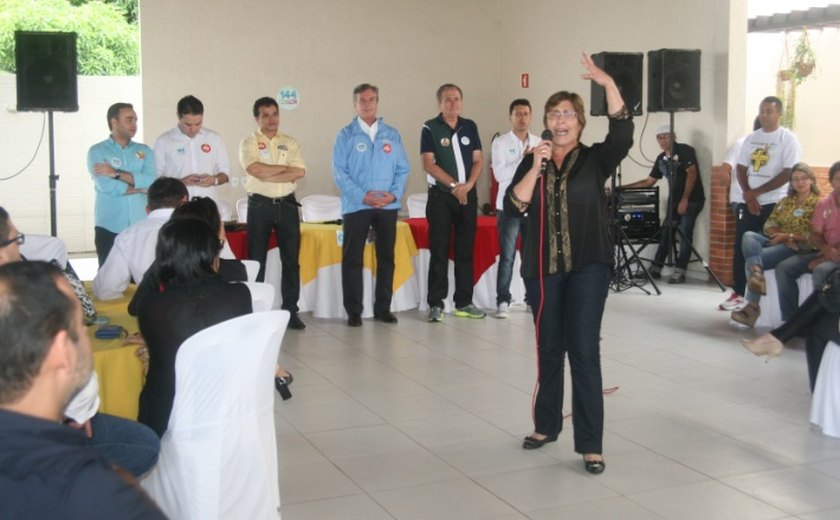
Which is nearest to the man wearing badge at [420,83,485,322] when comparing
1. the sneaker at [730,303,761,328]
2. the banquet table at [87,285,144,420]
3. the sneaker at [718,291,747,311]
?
the sneaker at [730,303,761,328]

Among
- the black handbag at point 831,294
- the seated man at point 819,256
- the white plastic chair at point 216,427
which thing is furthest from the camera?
the seated man at point 819,256

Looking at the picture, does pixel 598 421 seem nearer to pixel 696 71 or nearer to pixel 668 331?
pixel 668 331

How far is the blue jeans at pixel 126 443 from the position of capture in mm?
2727

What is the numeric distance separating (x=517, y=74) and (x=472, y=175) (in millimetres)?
5185

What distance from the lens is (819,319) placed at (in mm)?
5008

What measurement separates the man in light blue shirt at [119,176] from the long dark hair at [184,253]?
319 centimetres

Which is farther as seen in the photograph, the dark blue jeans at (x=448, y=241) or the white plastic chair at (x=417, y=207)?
the white plastic chair at (x=417, y=207)

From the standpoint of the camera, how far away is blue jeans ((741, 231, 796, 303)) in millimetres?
7020

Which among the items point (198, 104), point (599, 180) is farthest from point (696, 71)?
point (599, 180)

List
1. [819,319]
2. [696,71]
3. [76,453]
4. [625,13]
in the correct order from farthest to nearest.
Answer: [625,13]
[696,71]
[819,319]
[76,453]

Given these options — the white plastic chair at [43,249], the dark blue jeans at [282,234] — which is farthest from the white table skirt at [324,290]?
the white plastic chair at [43,249]

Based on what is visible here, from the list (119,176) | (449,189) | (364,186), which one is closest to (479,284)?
(449,189)

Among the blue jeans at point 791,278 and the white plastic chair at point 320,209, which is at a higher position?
the white plastic chair at point 320,209

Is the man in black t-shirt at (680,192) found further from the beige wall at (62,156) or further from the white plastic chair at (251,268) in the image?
the white plastic chair at (251,268)
